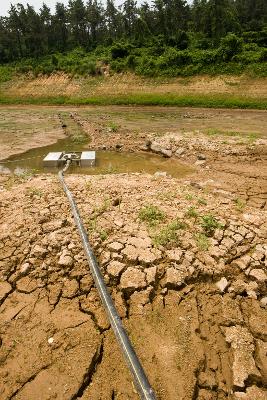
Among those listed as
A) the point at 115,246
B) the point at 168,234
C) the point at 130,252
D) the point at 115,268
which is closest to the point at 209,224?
the point at 168,234

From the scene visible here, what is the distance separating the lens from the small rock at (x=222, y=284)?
3.67 meters

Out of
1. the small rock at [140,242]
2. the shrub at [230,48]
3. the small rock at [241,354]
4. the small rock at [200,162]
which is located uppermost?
the shrub at [230,48]

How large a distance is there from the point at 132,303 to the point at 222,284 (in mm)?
1181

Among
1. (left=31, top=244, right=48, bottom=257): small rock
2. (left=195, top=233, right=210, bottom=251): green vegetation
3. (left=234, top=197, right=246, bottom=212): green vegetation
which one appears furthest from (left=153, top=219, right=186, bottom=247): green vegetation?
(left=31, top=244, right=48, bottom=257): small rock

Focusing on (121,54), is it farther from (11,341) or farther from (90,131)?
(11,341)

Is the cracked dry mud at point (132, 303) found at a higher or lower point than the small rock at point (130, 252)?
lower

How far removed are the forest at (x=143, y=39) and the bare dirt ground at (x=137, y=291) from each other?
22.2 metres

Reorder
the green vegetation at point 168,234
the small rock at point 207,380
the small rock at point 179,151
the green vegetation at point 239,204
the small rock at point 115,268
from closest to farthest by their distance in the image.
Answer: the small rock at point 207,380 → the small rock at point 115,268 → the green vegetation at point 168,234 → the green vegetation at point 239,204 → the small rock at point 179,151

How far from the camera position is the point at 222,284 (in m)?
3.71

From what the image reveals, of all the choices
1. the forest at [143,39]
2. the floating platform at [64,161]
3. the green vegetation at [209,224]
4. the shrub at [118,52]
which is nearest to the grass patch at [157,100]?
the forest at [143,39]

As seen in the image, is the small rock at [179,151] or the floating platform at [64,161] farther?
the small rock at [179,151]

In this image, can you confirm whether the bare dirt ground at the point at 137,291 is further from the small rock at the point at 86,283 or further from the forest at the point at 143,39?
the forest at the point at 143,39

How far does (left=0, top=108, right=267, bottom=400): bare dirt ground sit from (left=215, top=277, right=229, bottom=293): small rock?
0.07 ft

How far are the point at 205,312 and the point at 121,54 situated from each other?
111ft
